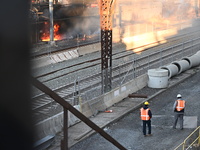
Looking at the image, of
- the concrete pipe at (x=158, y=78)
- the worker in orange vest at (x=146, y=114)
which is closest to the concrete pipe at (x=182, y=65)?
the concrete pipe at (x=158, y=78)

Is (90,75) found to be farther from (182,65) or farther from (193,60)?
(193,60)

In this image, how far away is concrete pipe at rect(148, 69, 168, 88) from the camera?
66.0ft

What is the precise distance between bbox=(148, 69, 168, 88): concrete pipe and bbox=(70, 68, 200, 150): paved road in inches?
46.4

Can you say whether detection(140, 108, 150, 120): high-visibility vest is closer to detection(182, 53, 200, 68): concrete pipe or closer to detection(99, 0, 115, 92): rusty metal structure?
detection(99, 0, 115, 92): rusty metal structure

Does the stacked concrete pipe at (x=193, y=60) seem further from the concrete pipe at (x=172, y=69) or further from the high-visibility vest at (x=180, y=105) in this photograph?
the high-visibility vest at (x=180, y=105)

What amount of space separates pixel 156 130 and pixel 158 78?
6.66m

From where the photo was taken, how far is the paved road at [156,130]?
39.9ft

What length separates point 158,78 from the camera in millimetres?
20109

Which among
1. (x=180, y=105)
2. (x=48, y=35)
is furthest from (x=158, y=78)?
(x=48, y=35)

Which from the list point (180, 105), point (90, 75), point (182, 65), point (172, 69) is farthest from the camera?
point (182, 65)

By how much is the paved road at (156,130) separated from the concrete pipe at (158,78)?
118 cm

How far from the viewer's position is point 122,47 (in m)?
33.6

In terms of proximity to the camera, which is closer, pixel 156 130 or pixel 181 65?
pixel 156 130

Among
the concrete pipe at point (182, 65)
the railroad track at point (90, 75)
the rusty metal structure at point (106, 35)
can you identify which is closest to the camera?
the railroad track at point (90, 75)
